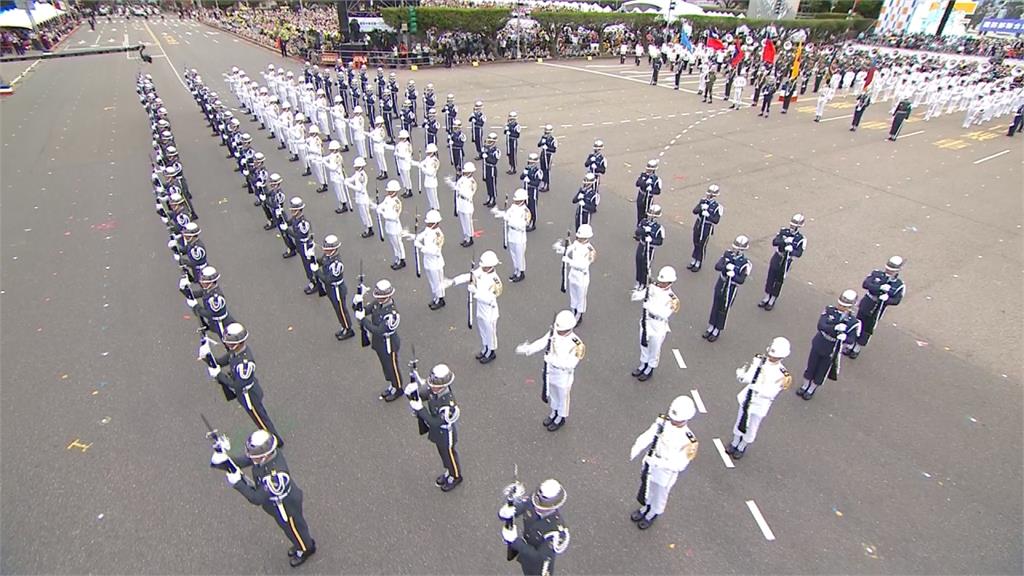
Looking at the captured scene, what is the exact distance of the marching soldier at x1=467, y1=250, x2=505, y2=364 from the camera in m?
Result: 7.10

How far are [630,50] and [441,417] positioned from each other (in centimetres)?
4330

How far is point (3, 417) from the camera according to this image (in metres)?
6.78

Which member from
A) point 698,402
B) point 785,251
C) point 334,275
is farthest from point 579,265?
point 334,275

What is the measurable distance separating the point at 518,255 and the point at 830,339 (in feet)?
17.1

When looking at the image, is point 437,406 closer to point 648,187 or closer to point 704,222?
point 704,222

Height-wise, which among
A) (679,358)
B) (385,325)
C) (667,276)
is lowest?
(679,358)

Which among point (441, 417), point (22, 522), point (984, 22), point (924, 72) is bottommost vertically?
point (22, 522)

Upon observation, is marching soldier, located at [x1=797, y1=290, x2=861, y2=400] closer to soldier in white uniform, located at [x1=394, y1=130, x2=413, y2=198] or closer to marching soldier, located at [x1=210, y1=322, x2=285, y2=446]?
marching soldier, located at [x1=210, y1=322, x2=285, y2=446]

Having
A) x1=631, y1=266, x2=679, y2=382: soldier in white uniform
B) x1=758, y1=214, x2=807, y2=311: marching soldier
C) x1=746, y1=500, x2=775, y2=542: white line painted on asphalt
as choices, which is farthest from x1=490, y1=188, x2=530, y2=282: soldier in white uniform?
x1=746, y1=500, x2=775, y2=542: white line painted on asphalt

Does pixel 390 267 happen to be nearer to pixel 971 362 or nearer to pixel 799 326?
pixel 799 326

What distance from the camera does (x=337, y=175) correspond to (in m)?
12.6

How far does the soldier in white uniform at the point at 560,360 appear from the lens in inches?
231

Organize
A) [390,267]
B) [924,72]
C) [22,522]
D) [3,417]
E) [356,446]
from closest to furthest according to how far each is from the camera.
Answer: [22,522]
[356,446]
[3,417]
[390,267]
[924,72]

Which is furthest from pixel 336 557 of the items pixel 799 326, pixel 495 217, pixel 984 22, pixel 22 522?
pixel 984 22
